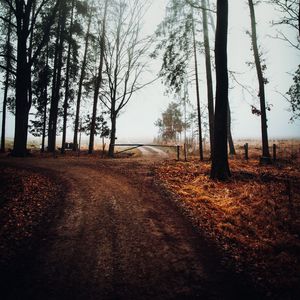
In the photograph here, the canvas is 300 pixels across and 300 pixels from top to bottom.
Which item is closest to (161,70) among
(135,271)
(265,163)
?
(265,163)

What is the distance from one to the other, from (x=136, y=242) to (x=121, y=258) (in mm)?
651

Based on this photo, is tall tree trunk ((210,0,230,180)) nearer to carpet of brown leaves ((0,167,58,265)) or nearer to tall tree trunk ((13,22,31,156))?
carpet of brown leaves ((0,167,58,265))

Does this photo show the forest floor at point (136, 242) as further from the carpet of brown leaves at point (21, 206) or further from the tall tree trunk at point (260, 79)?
the tall tree trunk at point (260, 79)

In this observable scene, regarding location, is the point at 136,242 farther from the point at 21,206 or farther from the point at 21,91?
the point at 21,91

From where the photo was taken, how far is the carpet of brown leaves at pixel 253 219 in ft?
14.2

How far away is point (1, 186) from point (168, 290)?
6643 mm

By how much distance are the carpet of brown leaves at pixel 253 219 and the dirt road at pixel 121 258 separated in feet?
1.63

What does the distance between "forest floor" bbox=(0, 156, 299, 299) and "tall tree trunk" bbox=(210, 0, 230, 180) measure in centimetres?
125

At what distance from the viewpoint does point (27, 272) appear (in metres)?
4.09

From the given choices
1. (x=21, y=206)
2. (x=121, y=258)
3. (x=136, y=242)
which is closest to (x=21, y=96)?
(x=21, y=206)

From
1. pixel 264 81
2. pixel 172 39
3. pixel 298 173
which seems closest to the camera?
pixel 298 173

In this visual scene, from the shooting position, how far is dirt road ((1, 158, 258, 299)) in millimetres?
3699

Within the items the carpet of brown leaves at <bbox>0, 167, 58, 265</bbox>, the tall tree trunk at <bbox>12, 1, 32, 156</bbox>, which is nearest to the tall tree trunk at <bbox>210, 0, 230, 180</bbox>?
the carpet of brown leaves at <bbox>0, 167, 58, 265</bbox>

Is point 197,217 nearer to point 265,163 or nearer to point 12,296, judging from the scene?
point 12,296
